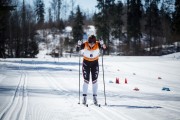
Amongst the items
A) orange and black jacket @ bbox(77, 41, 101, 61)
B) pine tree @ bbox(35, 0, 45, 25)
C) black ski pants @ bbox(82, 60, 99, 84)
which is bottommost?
black ski pants @ bbox(82, 60, 99, 84)

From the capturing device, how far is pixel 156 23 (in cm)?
6788

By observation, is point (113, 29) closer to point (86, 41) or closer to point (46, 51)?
point (46, 51)

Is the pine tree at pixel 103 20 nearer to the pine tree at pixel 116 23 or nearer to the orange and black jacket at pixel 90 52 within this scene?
the pine tree at pixel 116 23

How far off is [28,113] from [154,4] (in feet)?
219

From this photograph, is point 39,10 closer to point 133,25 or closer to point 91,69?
point 133,25

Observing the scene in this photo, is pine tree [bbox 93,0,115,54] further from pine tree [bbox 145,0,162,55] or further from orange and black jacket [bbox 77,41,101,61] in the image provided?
orange and black jacket [bbox 77,41,101,61]

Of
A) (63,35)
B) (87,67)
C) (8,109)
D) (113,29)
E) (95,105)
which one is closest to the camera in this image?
(8,109)

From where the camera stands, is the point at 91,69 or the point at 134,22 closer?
the point at 91,69

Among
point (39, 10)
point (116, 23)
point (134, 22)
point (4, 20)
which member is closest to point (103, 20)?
point (116, 23)

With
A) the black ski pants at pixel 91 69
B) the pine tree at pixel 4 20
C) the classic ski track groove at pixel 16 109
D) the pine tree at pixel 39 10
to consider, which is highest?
the pine tree at pixel 39 10

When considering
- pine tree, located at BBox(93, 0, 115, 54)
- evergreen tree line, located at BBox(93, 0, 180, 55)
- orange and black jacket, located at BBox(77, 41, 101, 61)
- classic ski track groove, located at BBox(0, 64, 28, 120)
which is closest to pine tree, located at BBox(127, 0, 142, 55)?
evergreen tree line, located at BBox(93, 0, 180, 55)

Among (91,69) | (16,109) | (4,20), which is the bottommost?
(16,109)

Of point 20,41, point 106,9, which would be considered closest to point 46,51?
point 20,41

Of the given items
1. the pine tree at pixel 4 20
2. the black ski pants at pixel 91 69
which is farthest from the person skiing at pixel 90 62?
the pine tree at pixel 4 20
